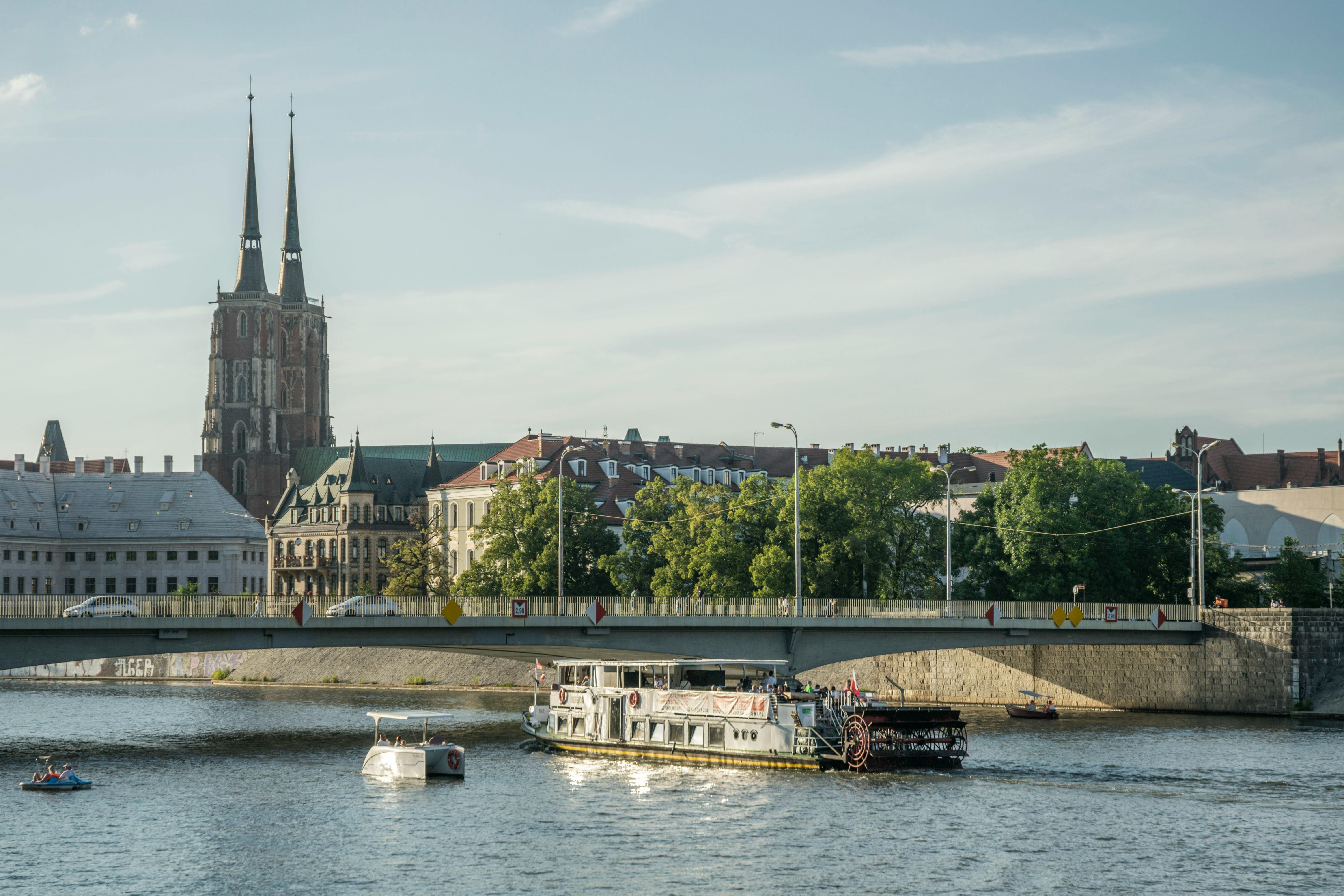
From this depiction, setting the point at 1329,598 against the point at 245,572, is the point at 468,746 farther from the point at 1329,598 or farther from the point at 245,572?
the point at 245,572

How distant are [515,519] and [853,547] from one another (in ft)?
91.8

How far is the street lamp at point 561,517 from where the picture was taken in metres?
95.4

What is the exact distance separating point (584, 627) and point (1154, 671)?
3659 cm

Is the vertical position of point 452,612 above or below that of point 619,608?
above

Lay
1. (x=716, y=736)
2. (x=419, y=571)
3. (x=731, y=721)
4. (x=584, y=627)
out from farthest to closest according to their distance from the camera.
Result: (x=419, y=571) < (x=584, y=627) < (x=716, y=736) < (x=731, y=721)

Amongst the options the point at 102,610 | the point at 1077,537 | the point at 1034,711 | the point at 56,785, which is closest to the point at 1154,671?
the point at 1034,711

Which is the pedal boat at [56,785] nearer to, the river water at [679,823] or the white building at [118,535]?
the river water at [679,823]

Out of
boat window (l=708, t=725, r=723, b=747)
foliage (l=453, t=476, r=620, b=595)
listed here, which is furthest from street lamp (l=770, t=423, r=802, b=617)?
foliage (l=453, t=476, r=620, b=595)

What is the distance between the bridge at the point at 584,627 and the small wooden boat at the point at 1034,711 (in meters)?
3.53

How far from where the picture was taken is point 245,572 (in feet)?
565

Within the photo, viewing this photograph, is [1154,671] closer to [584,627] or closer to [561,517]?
[561,517]

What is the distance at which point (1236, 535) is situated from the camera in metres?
140

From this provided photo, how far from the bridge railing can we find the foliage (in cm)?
2017

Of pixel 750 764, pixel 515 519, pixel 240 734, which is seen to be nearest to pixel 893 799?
pixel 750 764
